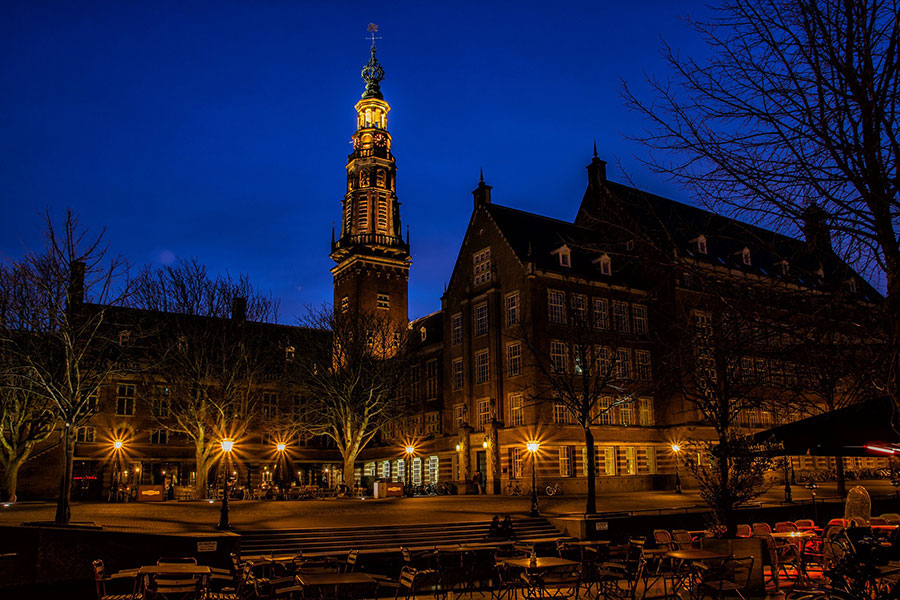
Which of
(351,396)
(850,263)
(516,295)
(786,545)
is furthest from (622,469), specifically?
(850,263)

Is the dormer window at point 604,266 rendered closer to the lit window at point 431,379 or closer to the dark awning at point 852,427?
the lit window at point 431,379

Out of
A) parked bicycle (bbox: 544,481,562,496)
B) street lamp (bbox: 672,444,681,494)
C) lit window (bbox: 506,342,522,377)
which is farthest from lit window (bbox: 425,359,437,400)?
street lamp (bbox: 672,444,681,494)

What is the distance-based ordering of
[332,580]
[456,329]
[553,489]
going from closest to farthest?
[332,580] < [553,489] < [456,329]

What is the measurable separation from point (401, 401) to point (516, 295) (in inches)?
569

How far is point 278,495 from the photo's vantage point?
46.0m

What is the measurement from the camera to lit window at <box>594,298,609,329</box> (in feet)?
161

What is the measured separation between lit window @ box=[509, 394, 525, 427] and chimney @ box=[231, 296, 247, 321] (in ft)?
56.6

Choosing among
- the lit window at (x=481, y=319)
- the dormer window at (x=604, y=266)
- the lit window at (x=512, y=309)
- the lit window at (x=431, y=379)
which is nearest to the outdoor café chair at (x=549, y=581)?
the lit window at (x=512, y=309)

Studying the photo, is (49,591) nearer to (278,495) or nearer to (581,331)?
(581,331)

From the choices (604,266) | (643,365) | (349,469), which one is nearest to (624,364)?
(643,365)

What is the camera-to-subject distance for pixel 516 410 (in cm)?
4653

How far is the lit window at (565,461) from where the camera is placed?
44.7m

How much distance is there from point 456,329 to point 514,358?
299 inches

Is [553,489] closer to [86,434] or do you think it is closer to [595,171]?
[595,171]
